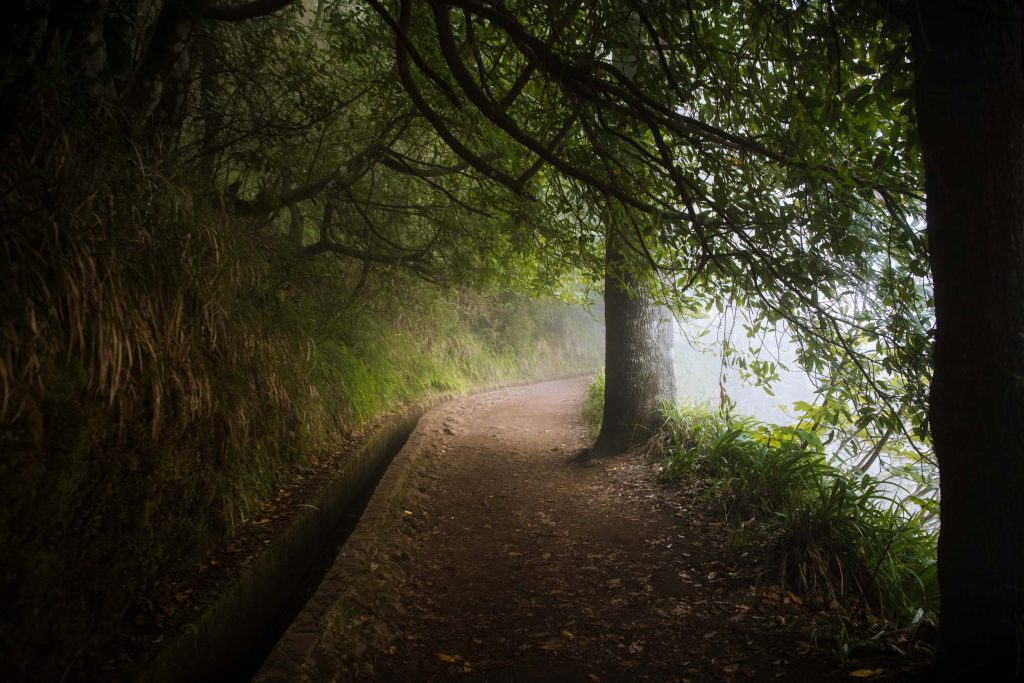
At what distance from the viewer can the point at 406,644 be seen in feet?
10.3

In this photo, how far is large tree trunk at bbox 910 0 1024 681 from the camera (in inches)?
79.3

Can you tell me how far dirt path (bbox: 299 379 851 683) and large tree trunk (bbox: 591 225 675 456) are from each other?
1.68ft

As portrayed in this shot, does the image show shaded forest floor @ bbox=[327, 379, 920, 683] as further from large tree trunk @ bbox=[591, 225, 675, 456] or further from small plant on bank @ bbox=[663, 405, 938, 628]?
large tree trunk @ bbox=[591, 225, 675, 456]

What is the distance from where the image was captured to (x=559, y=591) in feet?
12.1

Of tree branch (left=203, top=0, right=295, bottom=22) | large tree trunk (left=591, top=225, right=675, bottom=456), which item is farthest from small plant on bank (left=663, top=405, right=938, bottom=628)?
tree branch (left=203, top=0, right=295, bottom=22)

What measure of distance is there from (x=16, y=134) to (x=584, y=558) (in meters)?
4.35

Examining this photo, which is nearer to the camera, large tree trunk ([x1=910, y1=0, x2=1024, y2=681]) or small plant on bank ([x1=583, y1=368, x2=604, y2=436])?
large tree trunk ([x1=910, y1=0, x2=1024, y2=681])

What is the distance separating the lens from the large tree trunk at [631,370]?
6406mm

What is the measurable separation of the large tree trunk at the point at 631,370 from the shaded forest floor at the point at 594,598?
0.65 meters

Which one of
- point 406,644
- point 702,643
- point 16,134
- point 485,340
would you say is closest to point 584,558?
point 702,643

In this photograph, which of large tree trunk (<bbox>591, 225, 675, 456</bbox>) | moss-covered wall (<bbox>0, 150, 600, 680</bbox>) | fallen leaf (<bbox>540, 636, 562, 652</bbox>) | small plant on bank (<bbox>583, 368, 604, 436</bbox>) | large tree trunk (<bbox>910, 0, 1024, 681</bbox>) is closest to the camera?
large tree trunk (<bbox>910, 0, 1024, 681</bbox>)

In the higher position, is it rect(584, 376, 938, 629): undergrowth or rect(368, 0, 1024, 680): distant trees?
rect(368, 0, 1024, 680): distant trees

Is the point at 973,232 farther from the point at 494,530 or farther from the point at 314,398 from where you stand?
the point at 314,398

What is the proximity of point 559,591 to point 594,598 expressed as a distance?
0.82ft
